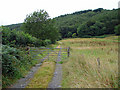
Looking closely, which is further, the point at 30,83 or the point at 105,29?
the point at 30,83

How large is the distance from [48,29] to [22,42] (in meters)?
11.4

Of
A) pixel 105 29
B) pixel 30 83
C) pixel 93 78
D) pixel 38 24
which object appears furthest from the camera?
pixel 38 24

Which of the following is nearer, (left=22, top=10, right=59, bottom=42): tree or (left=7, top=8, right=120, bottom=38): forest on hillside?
(left=7, top=8, right=120, bottom=38): forest on hillside

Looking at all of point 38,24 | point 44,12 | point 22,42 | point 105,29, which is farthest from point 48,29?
point 105,29

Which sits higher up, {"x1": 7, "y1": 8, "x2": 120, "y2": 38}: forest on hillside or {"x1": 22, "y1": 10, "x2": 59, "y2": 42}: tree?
{"x1": 22, "y1": 10, "x2": 59, "y2": 42}: tree

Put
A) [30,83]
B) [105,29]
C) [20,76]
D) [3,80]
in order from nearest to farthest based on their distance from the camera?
1. [105,29]
2. [3,80]
3. [30,83]
4. [20,76]

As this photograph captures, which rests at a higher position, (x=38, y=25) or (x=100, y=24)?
(x=38, y=25)

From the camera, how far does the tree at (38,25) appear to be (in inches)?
784

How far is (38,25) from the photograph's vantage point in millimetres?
20344

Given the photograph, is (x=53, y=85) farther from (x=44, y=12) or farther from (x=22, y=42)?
(x=44, y=12)

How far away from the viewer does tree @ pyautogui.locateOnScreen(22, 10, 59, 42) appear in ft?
65.4

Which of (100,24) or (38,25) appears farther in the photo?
(38,25)

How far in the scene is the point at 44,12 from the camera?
70.7 ft

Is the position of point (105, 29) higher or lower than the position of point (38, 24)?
lower
